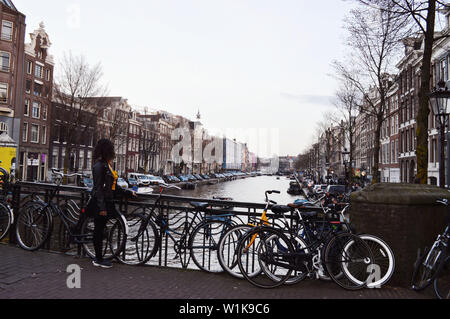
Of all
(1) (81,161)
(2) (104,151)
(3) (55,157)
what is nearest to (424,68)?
(2) (104,151)

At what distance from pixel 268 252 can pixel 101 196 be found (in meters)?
2.72

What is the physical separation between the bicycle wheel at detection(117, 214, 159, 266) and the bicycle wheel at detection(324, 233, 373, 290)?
2.73 m

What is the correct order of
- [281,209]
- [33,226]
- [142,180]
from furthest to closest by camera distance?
[142,180] < [33,226] < [281,209]

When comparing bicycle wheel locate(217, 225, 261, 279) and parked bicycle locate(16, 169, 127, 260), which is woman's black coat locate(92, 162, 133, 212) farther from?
bicycle wheel locate(217, 225, 261, 279)

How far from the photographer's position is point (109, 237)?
615 centimetres

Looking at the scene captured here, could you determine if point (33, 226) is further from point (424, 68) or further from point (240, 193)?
point (240, 193)

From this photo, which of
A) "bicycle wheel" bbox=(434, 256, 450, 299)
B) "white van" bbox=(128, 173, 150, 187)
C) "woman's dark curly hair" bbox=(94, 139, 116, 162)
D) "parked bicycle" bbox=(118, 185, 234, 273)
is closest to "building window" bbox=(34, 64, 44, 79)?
"white van" bbox=(128, 173, 150, 187)

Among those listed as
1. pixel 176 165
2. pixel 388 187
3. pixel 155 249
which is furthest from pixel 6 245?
pixel 176 165

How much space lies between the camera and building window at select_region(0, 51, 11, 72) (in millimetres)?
37125

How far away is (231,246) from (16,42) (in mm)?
41189

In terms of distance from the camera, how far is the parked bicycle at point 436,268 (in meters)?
4.54

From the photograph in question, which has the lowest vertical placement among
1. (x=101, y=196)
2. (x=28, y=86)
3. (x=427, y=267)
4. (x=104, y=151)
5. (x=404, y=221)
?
(x=427, y=267)

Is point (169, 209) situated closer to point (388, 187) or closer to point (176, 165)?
point (388, 187)
